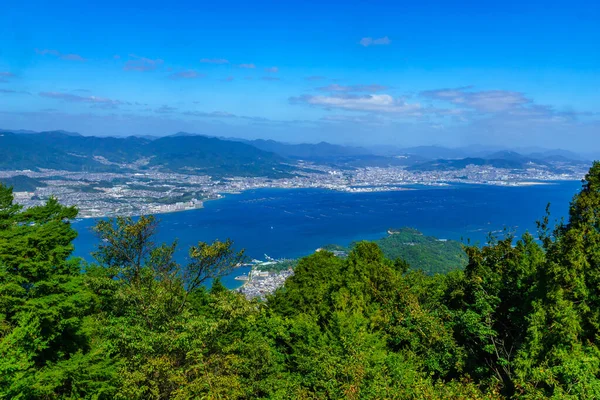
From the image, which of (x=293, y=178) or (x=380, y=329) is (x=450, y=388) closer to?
(x=380, y=329)

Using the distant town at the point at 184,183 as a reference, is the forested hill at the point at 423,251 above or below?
below

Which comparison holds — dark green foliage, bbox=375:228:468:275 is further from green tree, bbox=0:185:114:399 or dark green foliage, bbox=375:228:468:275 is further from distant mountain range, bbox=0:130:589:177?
distant mountain range, bbox=0:130:589:177

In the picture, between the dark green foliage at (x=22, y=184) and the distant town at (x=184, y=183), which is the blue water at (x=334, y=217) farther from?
the dark green foliage at (x=22, y=184)

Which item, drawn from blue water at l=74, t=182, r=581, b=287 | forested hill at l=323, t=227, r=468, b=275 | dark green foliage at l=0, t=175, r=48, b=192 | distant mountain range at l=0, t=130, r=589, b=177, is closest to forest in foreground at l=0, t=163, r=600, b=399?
forested hill at l=323, t=227, r=468, b=275

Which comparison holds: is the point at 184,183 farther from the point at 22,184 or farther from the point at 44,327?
the point at 44,327

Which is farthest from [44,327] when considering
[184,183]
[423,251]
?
[184,183]

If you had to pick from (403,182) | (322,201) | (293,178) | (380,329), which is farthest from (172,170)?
(380,329)

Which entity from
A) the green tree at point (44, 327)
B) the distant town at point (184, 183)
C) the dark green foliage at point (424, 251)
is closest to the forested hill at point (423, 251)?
the dark green foliage at point (424, 251)
